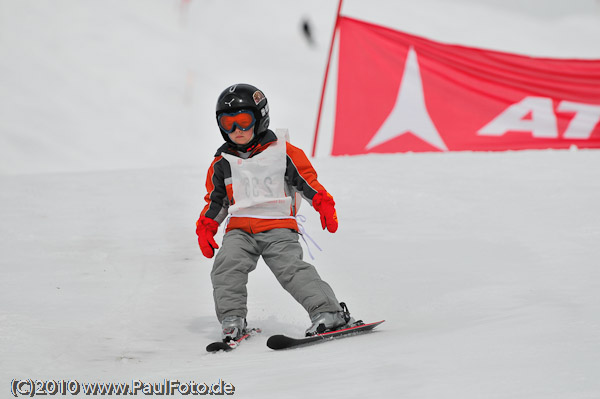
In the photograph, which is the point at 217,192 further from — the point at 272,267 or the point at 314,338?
the point at 314,338

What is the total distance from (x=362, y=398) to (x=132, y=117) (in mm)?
16152

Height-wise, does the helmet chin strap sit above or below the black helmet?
below

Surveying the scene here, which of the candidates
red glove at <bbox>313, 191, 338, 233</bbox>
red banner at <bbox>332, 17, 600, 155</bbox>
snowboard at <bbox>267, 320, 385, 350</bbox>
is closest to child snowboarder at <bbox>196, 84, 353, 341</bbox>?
red glove at <bbox>313, 191, 338, 233</bbox>

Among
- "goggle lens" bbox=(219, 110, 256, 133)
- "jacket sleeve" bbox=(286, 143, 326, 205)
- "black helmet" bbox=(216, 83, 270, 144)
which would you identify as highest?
"black helmet" bbox=(216, 83, 270, 144)

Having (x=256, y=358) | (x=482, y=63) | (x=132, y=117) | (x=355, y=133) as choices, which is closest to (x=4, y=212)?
(x=256, y=358)

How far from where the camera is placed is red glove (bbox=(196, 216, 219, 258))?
3.27 m

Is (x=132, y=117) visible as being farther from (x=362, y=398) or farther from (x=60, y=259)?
(x=362, y=398)

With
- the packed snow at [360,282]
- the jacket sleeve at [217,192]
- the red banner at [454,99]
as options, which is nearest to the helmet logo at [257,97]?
the jacket sleeve at [217,192]

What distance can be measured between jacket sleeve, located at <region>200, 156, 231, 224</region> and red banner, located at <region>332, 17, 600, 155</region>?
15.4ft

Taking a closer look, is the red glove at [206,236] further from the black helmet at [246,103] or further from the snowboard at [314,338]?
the snowboard at [314,338]

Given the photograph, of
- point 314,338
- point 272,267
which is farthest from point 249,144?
point 314,338

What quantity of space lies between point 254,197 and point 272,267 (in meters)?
0.33

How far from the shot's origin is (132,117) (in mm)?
17281

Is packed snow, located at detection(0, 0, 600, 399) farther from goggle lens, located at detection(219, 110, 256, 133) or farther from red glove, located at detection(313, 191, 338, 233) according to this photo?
goggle lens, located at detection(219, 110, 256, 133)
